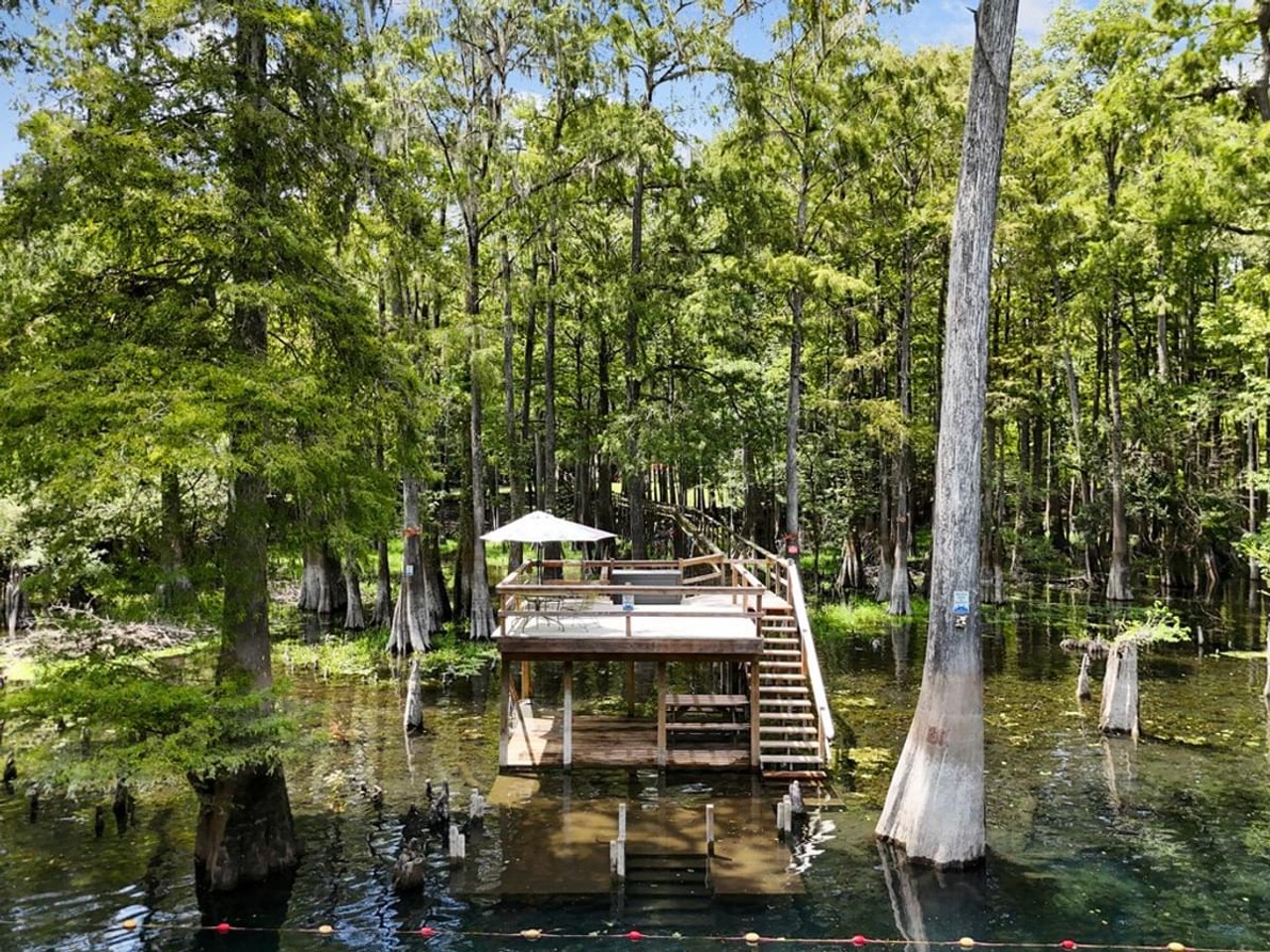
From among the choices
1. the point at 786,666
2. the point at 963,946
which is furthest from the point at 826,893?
the point at 786,666

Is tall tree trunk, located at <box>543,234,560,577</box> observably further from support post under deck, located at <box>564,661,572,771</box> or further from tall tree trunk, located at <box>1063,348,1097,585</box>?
tall tree trunk, located at <box>1063,348,1097,585</box>

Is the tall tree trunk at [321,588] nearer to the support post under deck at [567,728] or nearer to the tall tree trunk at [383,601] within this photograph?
Result: the tall tree trunk at [383,601]

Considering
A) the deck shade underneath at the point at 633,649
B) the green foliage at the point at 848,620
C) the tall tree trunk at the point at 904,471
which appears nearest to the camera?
the deck shade underneath at the point at 633,649

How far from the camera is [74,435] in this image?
333 inches

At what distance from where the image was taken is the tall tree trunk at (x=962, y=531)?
1093 cm

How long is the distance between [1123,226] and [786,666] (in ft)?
45.2

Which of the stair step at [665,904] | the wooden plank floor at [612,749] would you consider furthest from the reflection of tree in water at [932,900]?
the wooden plank floor at [612,749]

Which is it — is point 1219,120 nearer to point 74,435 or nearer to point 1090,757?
point 1090,757

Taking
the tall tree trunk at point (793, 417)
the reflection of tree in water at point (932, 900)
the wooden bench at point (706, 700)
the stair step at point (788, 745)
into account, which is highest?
the tall tree trunk at point (793, 417)

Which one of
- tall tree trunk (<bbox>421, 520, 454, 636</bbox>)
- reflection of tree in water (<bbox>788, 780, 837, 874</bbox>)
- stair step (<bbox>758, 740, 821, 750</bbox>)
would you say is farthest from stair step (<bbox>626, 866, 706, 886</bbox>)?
tall tree trunk (<bbox>421, 520, 454, 636</bbox>)

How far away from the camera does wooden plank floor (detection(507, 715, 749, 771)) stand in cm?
1515

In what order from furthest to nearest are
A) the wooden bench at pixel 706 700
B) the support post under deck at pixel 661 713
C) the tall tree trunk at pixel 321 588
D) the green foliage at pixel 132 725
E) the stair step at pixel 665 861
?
the tall tree trunk at pixel 321 588, the wooden bench at pixel 706 700, the support post under deck at pixel 661 713, the stair step at pixel 665 861, the green foliage at pixel 132 725

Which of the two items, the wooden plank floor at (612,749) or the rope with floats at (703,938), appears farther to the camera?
the wooden plank floor at (612,749)

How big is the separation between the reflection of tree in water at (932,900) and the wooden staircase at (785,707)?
3427mm
